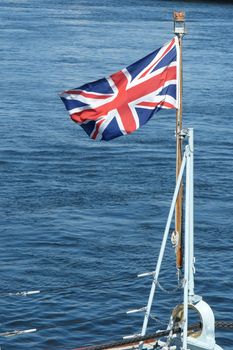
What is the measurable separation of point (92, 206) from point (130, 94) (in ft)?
82.1

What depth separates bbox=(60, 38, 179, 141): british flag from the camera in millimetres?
18844

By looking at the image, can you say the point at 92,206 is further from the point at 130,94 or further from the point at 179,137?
the point at 179,137

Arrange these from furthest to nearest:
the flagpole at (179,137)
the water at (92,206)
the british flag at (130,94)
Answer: the water at (92,206) → the british flag at (130,94) → the flagpole at (179,137)

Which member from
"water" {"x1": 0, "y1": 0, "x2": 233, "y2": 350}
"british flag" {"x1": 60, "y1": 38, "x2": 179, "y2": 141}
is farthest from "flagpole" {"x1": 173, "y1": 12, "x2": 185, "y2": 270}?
"water" {"x1": 0, "y1": 0, "x2": 233, "y2": 350}

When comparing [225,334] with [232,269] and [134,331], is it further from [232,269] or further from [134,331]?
[232,269]

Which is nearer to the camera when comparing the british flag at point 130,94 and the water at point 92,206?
the british flag at point 130,94

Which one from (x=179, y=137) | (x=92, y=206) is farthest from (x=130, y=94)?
(x=92, y=206)

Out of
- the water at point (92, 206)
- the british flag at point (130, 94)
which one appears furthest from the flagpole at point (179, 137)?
the water at point (92, 206)

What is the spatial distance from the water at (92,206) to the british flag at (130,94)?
3.63 metres

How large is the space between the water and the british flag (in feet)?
11.9

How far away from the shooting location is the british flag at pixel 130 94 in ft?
61.8

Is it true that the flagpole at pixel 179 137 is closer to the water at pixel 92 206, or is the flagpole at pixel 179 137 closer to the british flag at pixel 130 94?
the british flag at pixel 130 94

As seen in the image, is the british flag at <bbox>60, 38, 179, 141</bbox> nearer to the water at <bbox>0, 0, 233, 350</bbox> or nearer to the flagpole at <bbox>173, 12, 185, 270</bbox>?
the flagpole at <bbox>173, 12, 185, 270</bbox>

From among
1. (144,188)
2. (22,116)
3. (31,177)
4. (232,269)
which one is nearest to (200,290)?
(232,269)
